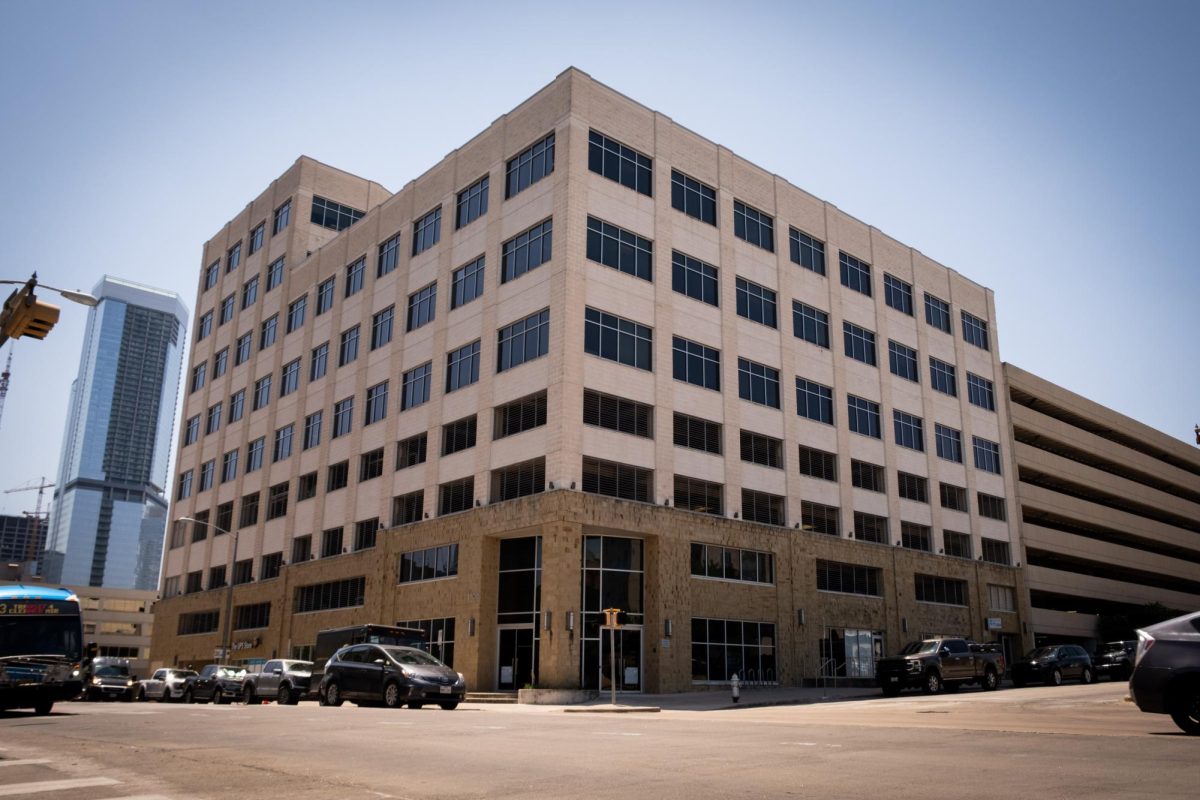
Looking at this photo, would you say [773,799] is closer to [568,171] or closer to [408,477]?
[568,171]

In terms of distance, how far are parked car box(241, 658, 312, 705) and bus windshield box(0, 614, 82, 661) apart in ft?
33.7

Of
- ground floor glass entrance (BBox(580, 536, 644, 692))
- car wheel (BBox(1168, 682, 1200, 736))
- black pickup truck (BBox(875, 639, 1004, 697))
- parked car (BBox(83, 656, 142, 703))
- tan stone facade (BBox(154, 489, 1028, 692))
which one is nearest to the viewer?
car wheel (BBox(1168, 682, 1200, 736))

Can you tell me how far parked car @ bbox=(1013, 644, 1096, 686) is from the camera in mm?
38562

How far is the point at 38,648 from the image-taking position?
22.9m

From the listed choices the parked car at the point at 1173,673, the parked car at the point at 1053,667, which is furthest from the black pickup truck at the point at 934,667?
the parked car at the point at 1173,673

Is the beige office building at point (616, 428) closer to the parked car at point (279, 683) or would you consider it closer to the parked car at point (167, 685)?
the parked car at point (279, 683)

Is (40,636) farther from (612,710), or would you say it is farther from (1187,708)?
(1187,708)

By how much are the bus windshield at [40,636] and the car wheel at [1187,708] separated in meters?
23.0

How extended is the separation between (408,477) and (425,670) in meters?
21.9

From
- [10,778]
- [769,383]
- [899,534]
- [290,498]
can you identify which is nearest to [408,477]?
[290,498]

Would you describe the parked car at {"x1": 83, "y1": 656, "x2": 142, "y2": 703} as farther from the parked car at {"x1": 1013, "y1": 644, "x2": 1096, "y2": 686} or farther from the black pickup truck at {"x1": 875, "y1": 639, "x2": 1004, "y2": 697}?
the parked car at {"x1": 1013, "y1": 644, "x2": 1096, "y2": 686}

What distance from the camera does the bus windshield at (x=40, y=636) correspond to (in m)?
22.5

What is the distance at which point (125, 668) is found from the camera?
42.8 meters

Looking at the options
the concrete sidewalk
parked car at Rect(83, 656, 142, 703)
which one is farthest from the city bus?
parked car at Rect(83, 656, 142, 703)
